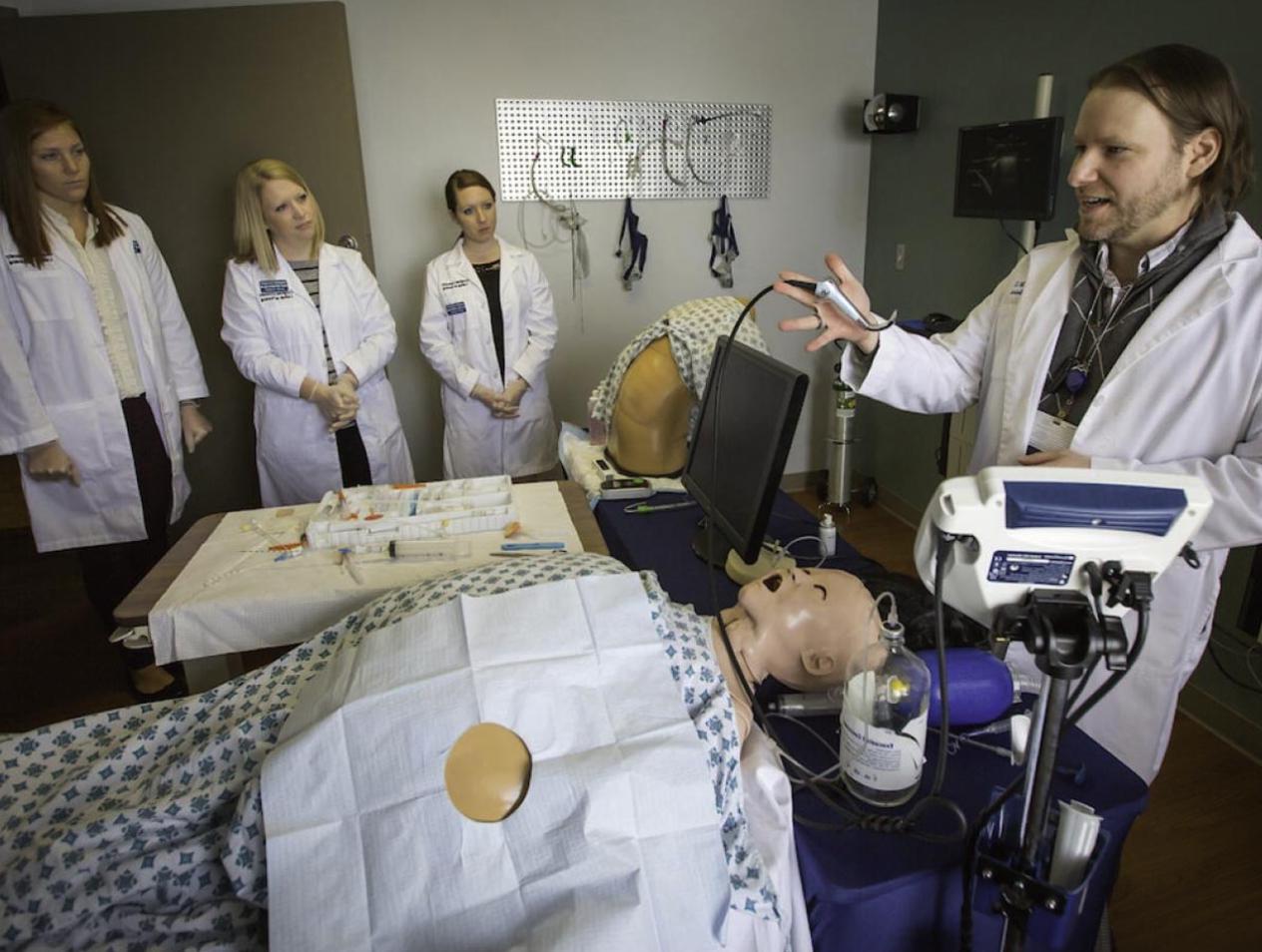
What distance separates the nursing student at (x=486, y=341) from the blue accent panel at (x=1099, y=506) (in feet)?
8.00

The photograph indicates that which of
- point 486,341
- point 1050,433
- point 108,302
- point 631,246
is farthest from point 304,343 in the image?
point 1050,433

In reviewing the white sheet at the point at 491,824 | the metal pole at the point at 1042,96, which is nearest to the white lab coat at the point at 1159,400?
the white sheet at the point at 491,824

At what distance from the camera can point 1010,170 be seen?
258 centimetres

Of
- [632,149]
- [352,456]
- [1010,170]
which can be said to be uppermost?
[632,149]

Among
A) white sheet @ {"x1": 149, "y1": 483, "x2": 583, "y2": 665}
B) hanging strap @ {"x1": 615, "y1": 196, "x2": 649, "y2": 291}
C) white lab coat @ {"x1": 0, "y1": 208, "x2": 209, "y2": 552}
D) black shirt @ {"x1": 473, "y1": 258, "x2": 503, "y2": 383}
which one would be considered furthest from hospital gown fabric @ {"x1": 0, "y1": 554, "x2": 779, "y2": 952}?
hanging strap @ {"x1": 615, "y1": 196, "x2": 649, "y2": 291}

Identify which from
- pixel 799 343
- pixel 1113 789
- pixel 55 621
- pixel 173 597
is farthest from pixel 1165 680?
pixel 55 621

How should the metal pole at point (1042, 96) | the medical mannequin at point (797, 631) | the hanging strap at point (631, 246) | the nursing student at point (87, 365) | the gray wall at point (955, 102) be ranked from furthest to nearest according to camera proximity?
1. the hanging strap at point (631, 246)
2. the metal pole at point (1042, 96)
3. the gray wall at point (955, 102)
4. the nursing student at point (87, 365)
5. the medical mannequin at point (797, 631)

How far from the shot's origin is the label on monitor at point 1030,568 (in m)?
0.75

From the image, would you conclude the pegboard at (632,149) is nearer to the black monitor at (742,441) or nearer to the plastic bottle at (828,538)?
the black monitor at (742,441)

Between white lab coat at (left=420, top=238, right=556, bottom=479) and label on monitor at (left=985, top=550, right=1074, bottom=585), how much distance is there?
2456 millimetres

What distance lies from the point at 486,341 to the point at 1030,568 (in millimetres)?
2567

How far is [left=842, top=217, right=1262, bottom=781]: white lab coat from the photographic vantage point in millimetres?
1232

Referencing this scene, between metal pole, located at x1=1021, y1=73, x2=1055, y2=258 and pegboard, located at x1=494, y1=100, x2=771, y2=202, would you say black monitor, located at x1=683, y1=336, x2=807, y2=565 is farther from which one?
pegboard, located at x1=494, y1=100, x2=771, y2=202

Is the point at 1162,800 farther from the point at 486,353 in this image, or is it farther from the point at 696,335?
the point at 486,353
